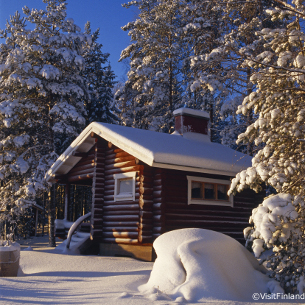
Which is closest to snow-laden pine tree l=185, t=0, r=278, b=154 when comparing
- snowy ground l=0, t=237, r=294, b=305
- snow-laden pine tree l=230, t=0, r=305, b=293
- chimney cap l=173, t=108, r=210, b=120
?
chimney cap l=173, t=108, r=210, b=120

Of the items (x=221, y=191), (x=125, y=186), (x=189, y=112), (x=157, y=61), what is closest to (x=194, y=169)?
(x=221, y=191)

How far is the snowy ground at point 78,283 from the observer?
6.14 metres

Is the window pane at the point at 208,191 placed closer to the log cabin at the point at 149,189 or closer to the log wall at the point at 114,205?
the log cabin at the point at 149,189

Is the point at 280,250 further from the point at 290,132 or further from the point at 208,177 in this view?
the point at 208,177

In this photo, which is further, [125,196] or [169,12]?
[169,12]

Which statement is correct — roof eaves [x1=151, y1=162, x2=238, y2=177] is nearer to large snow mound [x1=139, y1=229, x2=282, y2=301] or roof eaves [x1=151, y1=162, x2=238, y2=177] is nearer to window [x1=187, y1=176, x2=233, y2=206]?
window [x1=187, y1=176, x2=233, y2=206]

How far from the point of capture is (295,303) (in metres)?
5.98

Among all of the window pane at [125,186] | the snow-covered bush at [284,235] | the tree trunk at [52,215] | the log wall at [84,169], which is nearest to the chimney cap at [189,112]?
the log wall at [84,169]

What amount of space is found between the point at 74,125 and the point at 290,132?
52.1 feet

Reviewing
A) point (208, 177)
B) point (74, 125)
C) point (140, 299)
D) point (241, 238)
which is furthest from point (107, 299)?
point (74, 125)

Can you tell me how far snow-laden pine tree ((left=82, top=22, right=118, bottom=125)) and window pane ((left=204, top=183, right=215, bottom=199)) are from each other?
1540cm

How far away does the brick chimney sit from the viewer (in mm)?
15594

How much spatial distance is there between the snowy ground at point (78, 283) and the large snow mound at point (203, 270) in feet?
0.95

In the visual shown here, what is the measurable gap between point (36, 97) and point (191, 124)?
1025 centimetres
